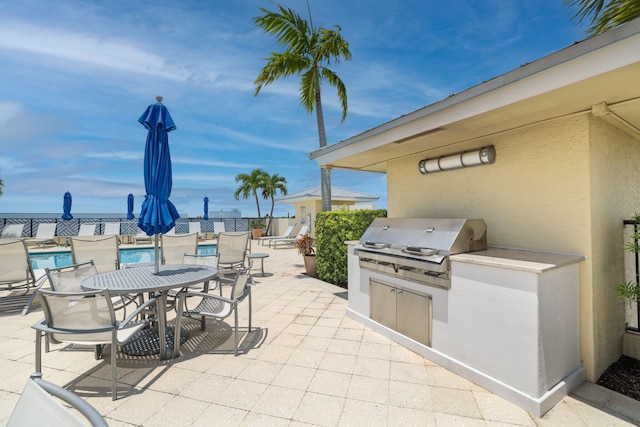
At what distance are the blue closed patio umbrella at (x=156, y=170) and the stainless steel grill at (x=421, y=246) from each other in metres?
3.17

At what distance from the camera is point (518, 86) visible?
2.87 m

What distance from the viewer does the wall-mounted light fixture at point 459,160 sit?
4352 millimetres

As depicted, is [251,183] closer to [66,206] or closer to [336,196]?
[336,196]

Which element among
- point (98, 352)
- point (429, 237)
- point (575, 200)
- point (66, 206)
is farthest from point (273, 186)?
point (575, 200)

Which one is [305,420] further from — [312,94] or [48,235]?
[48,235]

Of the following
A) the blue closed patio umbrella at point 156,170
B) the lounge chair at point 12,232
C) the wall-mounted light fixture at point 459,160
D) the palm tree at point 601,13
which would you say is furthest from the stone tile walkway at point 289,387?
the lounge chair at point 12,232

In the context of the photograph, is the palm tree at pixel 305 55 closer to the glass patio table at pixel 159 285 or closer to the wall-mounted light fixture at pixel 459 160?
the wall-mounted light fixture at pixel 459 160

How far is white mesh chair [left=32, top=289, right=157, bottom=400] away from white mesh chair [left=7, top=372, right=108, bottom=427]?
1.86m

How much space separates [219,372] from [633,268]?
5.78 meters

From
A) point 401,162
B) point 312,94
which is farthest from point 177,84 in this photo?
point 401,162

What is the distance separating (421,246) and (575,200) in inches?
72.9

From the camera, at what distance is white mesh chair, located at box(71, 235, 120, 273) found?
20.9 feet

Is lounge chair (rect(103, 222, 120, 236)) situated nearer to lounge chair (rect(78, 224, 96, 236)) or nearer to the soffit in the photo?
lounge chair (rect(78, 224, 96, 236))

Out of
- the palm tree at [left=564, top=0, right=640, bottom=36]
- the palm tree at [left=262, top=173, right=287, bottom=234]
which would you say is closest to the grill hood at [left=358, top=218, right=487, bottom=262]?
the palm tree at [left=564, top=0, right=640, bottom=36]
